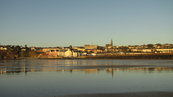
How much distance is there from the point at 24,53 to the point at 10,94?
548 ft

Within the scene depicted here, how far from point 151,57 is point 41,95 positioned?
388ft

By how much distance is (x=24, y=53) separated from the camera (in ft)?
580

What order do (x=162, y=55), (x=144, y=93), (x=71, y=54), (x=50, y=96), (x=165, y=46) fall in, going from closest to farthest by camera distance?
(x=50, y=96) < (x=144, y=93) < (x=162, y=55) < (x=165, y=46) < (x=71, y=54)

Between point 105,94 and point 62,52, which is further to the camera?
point 62,52

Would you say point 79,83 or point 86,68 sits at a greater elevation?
point 79,83

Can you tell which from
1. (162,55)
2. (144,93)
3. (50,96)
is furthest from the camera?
(162,55)

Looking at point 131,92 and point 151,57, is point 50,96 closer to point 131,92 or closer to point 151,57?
point 131,92

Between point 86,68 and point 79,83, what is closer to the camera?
point 79,83

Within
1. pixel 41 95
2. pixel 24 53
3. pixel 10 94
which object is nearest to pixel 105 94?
pixel 41 95

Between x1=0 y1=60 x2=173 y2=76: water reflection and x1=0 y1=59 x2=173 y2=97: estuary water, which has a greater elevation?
x1=0 y1=59 x2=173 y2=97: estuary water

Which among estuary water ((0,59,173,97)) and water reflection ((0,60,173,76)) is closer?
estuary water ((0,59,173,97))

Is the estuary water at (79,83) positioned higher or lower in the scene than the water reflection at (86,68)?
higher

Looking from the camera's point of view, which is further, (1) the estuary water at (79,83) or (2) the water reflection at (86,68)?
(2) the water reflection at (86,68)

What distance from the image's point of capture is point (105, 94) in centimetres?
1423
